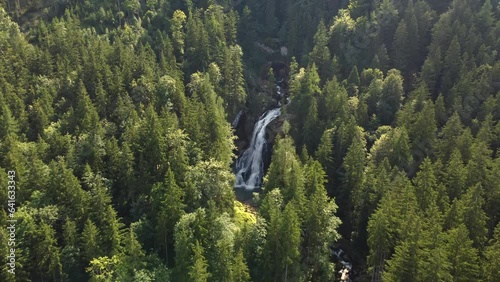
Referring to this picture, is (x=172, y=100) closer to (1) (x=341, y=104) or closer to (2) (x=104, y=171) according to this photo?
(2) (x=104, y=171)

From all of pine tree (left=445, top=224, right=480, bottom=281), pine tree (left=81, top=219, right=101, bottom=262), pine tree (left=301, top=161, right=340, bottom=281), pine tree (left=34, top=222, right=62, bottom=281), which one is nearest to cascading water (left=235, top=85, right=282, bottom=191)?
pine tree (left=301, top=161, right=340, bottom=281)

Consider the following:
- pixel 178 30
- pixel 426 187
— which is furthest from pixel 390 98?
pixel 178 30

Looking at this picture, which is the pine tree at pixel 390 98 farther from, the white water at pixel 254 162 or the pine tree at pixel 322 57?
the white water at pixel 254 162

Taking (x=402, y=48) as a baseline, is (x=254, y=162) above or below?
below

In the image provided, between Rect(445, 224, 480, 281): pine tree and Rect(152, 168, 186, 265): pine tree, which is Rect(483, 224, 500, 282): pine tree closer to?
Rect(445, 224, 480, 281): pine tree

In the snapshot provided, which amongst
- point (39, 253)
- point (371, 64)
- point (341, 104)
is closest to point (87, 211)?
point (39, 253)

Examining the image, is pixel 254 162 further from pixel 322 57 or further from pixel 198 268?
pixel 198 268
